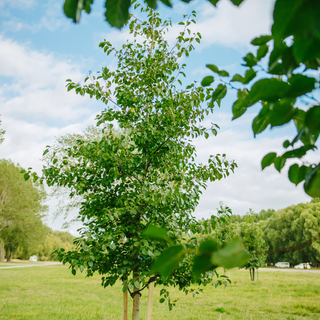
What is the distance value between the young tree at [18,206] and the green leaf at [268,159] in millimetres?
31603

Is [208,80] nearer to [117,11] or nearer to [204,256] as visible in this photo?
[117,11]

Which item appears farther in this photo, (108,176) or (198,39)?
(198,39)

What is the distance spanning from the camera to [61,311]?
7.71 meters

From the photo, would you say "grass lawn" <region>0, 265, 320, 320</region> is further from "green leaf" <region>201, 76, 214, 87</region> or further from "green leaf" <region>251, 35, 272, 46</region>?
"green leaf" <region>251, 35, 272, 46</region>

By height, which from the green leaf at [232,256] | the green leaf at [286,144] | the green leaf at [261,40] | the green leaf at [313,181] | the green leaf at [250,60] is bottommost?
the green leaf at [232,256]

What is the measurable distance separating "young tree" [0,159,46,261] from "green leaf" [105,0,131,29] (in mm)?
31613

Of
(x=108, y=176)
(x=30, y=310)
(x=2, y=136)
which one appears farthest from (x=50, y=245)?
(x=108, y=176)

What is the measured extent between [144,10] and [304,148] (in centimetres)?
496

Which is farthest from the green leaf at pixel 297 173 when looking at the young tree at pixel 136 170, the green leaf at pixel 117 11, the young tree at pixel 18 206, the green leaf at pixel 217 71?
the young tree at pixel 18 206

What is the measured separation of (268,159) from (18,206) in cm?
3446

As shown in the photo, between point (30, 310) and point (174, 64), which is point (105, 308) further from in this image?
point (174, 64)

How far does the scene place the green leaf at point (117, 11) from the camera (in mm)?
534

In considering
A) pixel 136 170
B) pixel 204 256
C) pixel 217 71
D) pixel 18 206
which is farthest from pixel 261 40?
pixel 18 206

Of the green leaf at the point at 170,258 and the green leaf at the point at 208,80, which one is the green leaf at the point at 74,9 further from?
the green leaf at the point at 170,258
